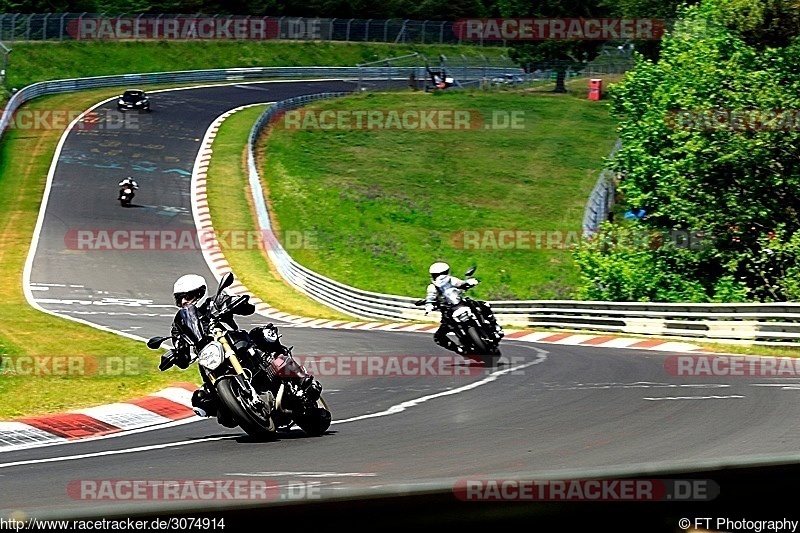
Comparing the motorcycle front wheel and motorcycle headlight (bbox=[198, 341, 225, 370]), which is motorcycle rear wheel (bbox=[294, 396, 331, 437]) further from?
motorcycle headlight (bbox=[198, 341, 225, 370])

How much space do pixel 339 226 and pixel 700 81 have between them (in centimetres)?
1561

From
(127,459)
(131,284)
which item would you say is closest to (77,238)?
(131,284)

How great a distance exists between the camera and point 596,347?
20031mm

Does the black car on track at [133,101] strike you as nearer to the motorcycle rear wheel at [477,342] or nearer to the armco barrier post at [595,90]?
the armco barrier post at [595,90]

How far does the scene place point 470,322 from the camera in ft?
55.3

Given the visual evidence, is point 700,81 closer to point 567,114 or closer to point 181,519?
point 181,519

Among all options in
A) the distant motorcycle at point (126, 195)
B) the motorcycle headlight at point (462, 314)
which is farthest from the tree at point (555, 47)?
the motorcycle headlight at point (462, 314)
